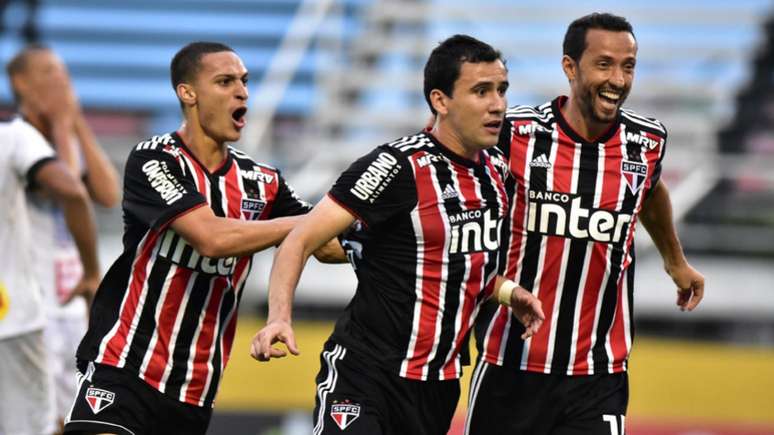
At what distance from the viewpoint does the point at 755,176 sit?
13602 mm

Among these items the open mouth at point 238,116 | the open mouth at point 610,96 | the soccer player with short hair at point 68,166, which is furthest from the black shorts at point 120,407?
the open mouth at point 610,96

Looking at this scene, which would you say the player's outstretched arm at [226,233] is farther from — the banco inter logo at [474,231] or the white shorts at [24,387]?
the white shorts at [24,387]

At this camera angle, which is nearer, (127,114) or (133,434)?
(133,434)

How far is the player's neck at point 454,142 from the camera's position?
486 centimetres

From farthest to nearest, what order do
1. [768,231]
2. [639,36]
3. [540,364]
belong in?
[639,36] < [768,231] < [540,364]

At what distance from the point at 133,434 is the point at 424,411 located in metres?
1.10

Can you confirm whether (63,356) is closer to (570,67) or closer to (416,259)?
(416,259)

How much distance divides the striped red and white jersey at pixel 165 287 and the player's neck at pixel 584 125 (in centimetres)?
140

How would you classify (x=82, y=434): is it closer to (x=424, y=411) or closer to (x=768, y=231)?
(x=424, y=411)

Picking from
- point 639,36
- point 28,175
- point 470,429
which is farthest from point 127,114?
point 470,429

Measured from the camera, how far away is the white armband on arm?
4.81 m

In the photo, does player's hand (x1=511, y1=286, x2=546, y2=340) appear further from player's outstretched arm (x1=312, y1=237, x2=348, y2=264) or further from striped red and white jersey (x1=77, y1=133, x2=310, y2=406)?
striped red and white jersey (x1=77, y1=133, x2=310, y2=406)

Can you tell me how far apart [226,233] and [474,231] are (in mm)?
926

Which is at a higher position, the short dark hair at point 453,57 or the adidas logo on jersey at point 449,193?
the short dark hair at point 453,57
